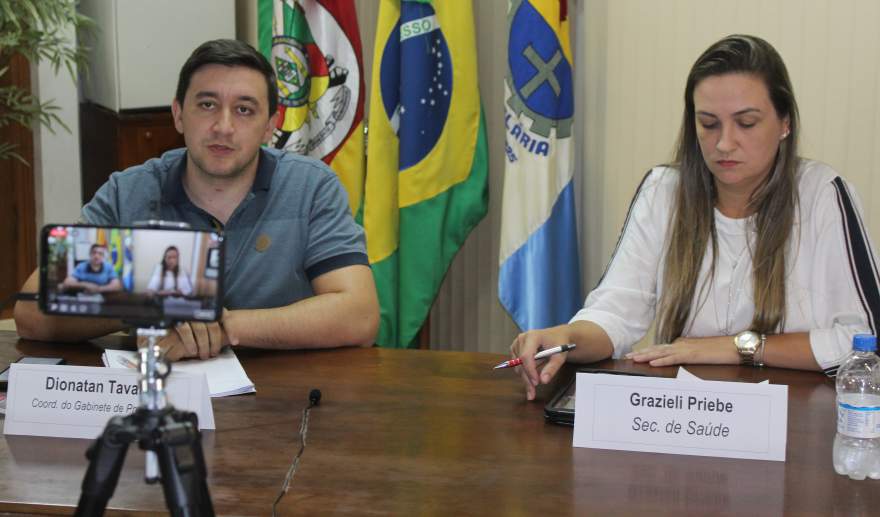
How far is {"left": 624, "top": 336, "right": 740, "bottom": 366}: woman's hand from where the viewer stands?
176 cm

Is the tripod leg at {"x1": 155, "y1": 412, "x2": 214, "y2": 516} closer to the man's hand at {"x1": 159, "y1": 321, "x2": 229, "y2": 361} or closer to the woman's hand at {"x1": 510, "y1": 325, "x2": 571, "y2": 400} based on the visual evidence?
the woman's hand at {"x1": 510, "y1": 325, "x2": 571, "y2": 400}

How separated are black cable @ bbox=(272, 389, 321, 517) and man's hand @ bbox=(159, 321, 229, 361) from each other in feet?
1.06

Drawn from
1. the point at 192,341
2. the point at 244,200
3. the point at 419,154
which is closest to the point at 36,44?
the point at 419,154

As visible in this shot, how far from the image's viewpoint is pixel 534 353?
1.60 m

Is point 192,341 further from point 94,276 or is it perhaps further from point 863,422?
point 863,422

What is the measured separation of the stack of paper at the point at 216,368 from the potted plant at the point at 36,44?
2.18 metres

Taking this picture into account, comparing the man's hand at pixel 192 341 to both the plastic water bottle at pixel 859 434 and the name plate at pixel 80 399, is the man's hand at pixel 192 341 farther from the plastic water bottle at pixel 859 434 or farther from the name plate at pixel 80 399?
the plastic water bottle at pixel 859 434

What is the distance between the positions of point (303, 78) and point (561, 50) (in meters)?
0.91

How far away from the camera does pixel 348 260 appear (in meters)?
2.10

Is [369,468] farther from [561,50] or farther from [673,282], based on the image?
[561,50]

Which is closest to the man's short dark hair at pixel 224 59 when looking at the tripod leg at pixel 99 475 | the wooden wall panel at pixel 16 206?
the tripod leg at pixel 99 475

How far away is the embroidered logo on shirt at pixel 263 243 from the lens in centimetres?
211

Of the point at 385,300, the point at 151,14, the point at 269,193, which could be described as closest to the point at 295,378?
the point at 269,193

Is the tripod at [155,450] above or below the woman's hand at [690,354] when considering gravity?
above
